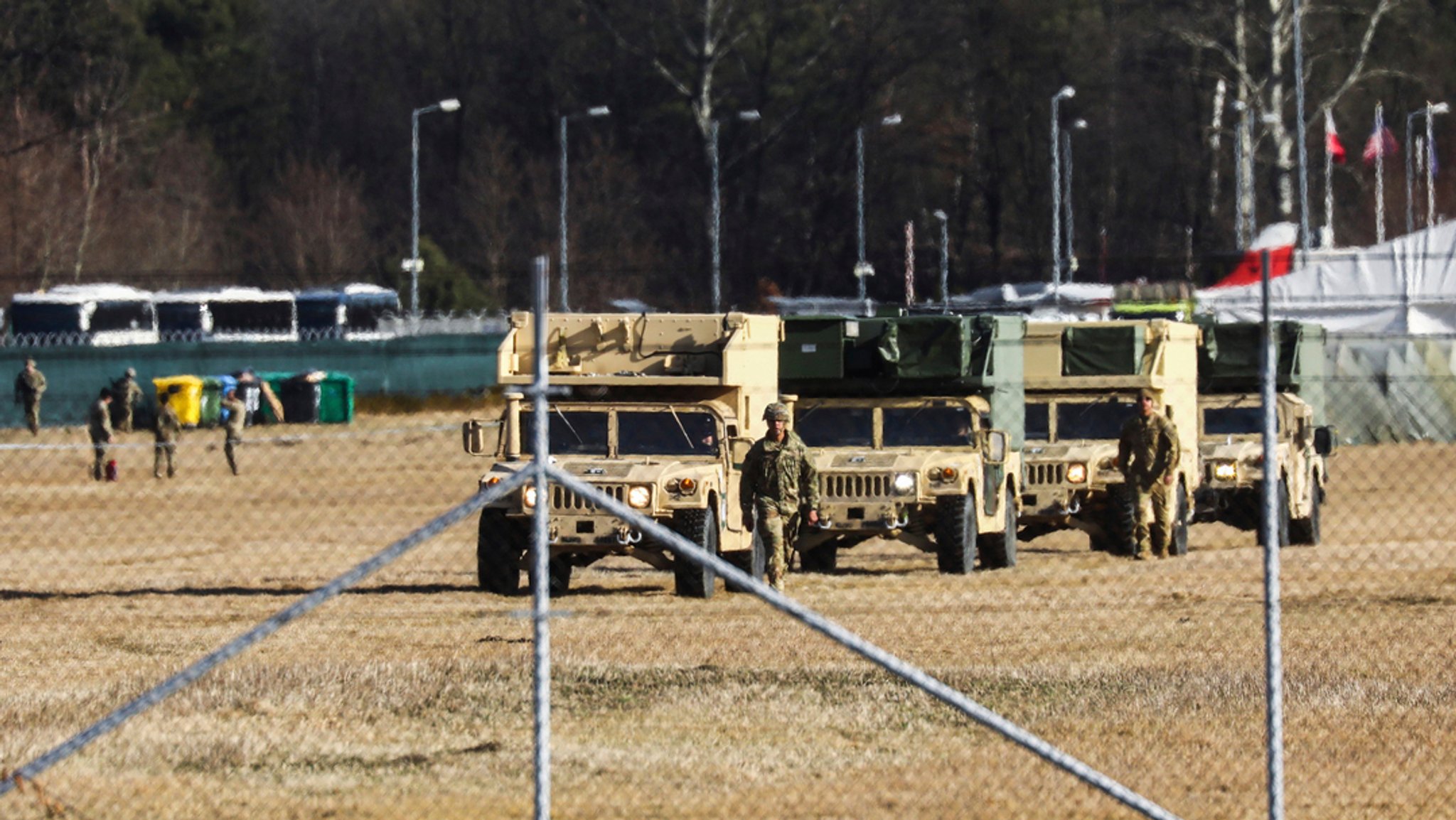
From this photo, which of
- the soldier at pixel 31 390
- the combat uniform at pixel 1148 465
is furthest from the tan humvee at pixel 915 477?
the soldier at pixel 31 390

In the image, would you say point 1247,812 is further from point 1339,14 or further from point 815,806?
point 1339,14

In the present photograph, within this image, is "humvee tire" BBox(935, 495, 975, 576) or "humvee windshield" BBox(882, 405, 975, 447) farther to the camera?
"humvee windshield" BBox(882, 405, 975, 447)

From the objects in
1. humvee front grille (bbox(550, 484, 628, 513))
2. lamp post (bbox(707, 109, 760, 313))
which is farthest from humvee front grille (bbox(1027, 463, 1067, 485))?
humvee front grille (bbox(550, 484, 628, 513))

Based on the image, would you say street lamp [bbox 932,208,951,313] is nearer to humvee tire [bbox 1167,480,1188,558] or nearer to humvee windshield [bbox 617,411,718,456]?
humvee tire [bbox 1167,480,1188,558]

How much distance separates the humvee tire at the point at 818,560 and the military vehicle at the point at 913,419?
130mm

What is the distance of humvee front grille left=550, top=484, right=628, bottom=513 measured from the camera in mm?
16203

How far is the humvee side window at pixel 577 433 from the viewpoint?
1692cm

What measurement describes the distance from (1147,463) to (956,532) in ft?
7.56

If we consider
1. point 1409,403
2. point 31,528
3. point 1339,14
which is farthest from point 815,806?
point 1339,14

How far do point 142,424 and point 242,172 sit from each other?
3298cm

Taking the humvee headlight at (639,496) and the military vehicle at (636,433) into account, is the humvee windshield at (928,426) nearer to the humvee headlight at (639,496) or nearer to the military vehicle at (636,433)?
the military vehicle at (636,433)

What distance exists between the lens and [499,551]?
17.1 metres

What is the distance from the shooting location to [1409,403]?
41.0 m

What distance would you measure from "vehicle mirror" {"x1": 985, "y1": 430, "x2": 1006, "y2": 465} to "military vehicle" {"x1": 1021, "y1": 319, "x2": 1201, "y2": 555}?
1.73 m
